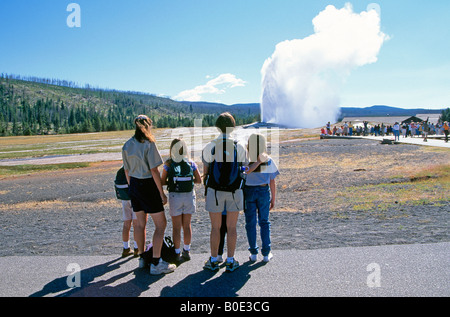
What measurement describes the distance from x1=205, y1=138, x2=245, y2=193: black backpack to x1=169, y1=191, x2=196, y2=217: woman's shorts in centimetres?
52

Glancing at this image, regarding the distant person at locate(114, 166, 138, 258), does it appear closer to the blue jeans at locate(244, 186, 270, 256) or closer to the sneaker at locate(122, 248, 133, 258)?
the sneaker at locate(122, 248, 133, 258)

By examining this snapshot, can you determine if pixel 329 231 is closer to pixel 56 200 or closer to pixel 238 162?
pixel 238 162

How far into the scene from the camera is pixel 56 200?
1398 centimetres

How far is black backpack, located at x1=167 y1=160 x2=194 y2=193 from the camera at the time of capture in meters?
4.74

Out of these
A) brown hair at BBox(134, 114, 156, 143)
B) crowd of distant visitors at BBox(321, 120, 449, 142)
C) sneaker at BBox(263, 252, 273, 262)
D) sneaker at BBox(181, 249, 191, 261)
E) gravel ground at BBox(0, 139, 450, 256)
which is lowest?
gravel ground at BBox(0, 139, 450, 256)

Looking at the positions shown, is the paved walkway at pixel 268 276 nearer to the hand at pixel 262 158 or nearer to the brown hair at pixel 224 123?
the hand at pixel 262 158

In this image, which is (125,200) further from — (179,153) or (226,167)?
(226,167)

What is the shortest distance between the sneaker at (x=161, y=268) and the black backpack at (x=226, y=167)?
3.79ft

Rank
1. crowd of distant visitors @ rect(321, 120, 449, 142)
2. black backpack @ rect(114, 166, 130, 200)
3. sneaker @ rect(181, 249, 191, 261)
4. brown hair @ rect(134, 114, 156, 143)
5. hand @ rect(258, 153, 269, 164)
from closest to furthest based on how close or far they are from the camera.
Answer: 1. brown hair @ rect(134, 114, 156, 143)
2. hand @ rect(258, 153, 269, 164)
3. sneaker @ rect(181, 249, 191, 261)
4. black backpack @ rect(114, 166, 130, 200)
5. crowd of distant visitors @ rect(321, 120, 449, 142)

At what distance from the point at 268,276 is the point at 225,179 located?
50.1 inches

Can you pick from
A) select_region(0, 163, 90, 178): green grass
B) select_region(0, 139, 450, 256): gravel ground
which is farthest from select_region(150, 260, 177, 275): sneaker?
select_region(0, 163, 90, 178): green grass

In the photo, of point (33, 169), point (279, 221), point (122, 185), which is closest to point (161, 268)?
point (122, 185)
